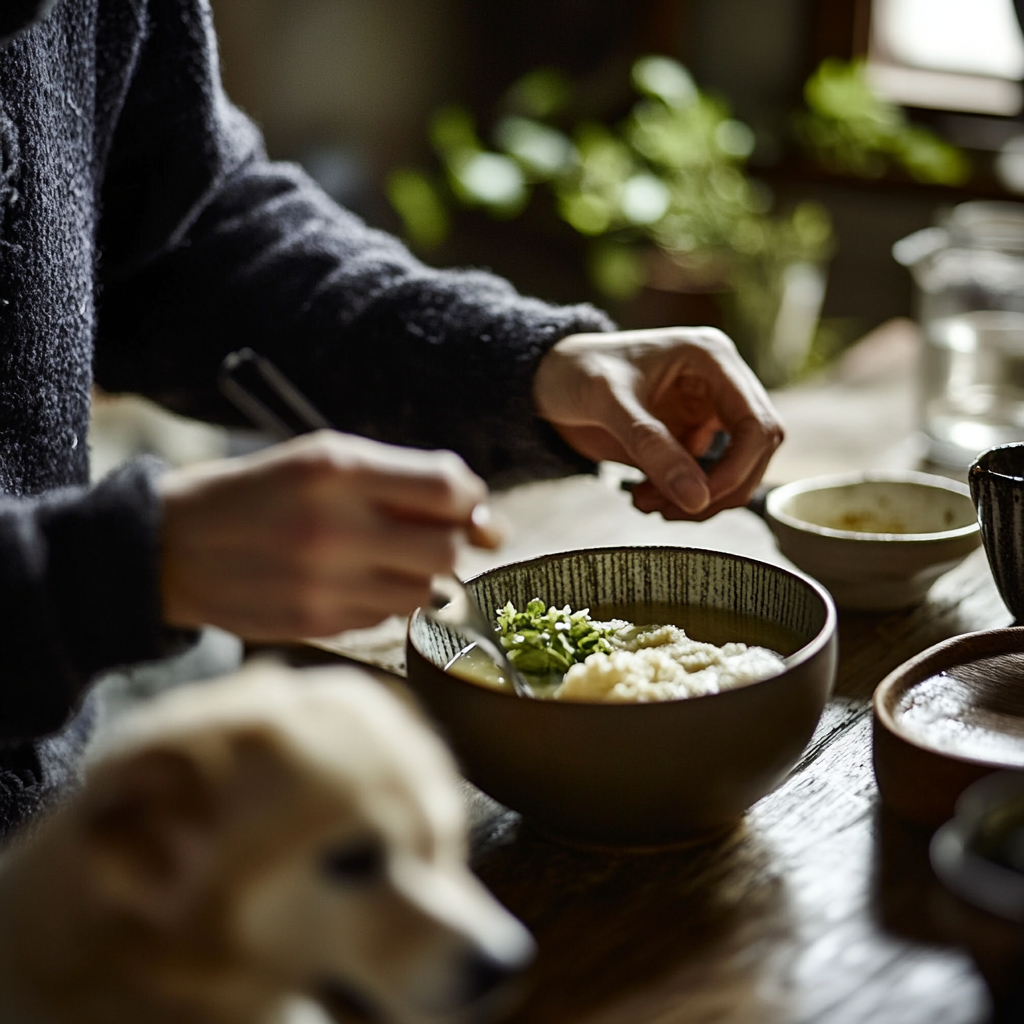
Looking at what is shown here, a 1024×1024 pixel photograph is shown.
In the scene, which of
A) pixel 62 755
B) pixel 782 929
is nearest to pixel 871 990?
pixel 782 929

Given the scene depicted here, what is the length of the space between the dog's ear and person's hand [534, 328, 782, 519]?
2.07 feet

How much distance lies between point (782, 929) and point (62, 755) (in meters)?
0.72

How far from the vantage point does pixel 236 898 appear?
1.58 ft

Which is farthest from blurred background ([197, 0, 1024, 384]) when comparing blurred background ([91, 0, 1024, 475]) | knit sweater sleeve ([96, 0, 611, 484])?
knit sweater sleeve ([96, 0, 611, 484])

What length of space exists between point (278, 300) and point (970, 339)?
3.38 ft

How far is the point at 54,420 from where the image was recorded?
3.67ft

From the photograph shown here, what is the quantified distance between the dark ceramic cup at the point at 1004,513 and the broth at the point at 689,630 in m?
0.26

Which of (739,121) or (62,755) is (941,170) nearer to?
(739,121)

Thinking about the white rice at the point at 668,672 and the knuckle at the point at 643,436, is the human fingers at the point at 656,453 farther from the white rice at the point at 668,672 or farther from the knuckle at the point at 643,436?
the white rice at the point at 668,672

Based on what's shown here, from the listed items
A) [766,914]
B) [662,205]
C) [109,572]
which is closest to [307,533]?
Result: [109,572]

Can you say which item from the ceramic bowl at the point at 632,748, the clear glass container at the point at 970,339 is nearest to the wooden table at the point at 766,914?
the ceramic bowl at the point at 632,748

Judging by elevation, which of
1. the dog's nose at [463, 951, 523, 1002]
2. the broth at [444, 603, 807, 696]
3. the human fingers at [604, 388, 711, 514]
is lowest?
the broth at [444, 603, 807, 696]

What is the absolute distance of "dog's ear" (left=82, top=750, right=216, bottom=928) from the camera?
0.48 meters

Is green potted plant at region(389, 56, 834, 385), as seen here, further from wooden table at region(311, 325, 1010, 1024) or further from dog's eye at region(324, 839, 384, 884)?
dog's eye at region(324, 839, 384, 884)
